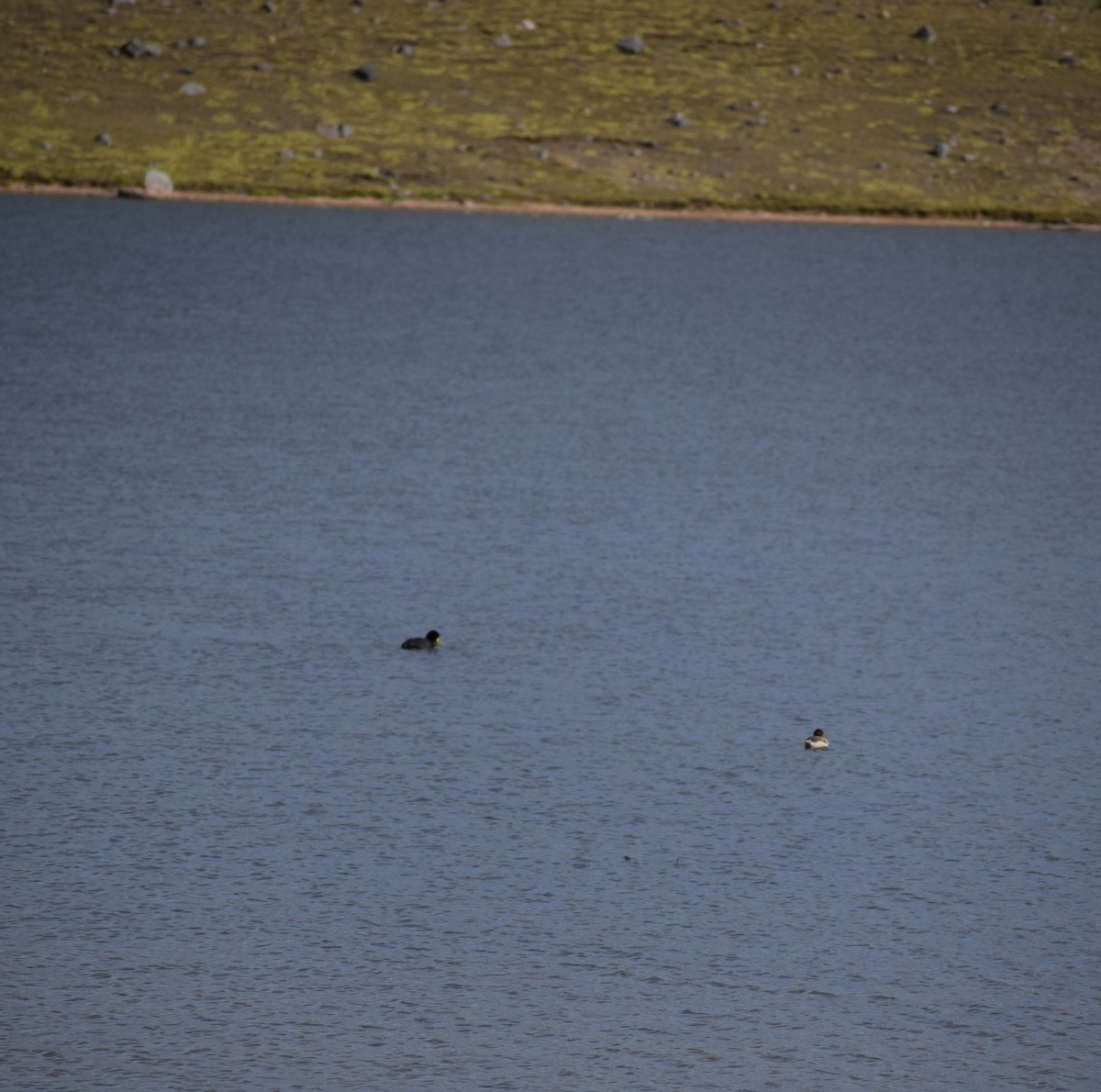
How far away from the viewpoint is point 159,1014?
6.62 meters

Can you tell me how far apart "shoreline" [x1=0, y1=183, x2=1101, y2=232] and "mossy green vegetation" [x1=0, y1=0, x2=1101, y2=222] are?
363 mm

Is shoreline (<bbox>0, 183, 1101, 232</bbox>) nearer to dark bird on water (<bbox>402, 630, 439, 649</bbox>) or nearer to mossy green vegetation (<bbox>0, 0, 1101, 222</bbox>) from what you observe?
mossy green vegetation (<bbox>0, 0, 1101, 222</bbox>)

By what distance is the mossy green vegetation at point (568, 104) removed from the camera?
153 ft

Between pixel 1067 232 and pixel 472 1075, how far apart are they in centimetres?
4352

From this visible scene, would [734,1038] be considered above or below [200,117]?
above

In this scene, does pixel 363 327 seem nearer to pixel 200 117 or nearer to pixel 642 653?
pixel 642 653

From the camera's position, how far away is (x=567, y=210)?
45.4 m

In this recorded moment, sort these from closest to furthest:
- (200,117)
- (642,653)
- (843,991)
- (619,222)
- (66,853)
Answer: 1. (843,991)
2. (66,853)
3. (642,653)
4. (619,222)
5. (200,117)

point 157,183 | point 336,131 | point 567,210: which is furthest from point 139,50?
point 567,210

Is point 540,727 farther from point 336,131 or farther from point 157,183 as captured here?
point 336,131

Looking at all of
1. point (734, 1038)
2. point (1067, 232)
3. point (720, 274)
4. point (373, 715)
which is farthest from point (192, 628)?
point (1067, 232)

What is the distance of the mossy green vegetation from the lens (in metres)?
46.6

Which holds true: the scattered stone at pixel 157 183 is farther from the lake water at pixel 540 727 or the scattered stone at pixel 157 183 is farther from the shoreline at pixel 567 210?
the lake water at pixel 540 727

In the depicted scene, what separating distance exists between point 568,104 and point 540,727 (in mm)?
45247
